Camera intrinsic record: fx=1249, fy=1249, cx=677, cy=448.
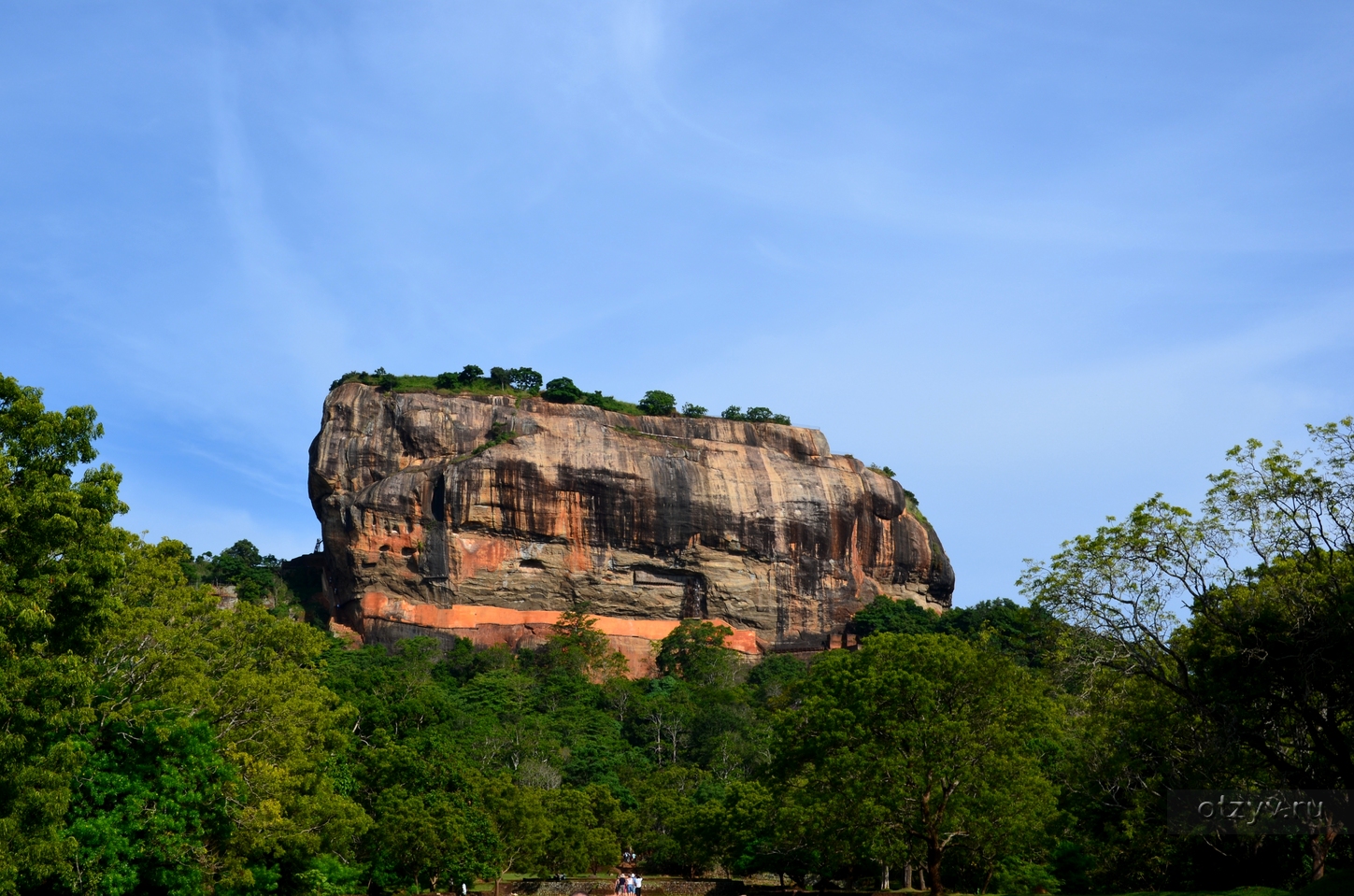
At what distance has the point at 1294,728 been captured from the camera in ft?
Result: 71.3

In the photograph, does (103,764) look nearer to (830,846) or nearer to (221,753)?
(221,753)

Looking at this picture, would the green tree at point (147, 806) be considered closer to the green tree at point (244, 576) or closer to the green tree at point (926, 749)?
the green tree at point (926, 749)

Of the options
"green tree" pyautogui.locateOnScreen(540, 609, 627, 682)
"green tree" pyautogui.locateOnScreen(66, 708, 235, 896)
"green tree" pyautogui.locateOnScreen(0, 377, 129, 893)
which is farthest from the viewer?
"green tree" pyautogui.locateOnScreen(540, 609, 627, 682)

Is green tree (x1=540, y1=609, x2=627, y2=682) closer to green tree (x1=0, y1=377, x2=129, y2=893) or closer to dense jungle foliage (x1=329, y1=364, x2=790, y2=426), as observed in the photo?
dense jungle foliage (x1=329, y1=364, x2=790, y2=426)

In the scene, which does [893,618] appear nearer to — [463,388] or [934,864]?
[463,388]

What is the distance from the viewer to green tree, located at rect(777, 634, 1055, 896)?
26688 millimetres

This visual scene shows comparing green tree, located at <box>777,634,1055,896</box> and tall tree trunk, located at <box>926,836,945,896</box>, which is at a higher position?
green tree, located at <box>777,634,1055,896</box>

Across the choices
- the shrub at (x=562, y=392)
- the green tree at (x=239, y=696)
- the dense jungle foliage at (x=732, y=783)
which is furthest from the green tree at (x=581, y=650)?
the green tree at (x=239, y=696)

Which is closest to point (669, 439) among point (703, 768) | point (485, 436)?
point (485, 436)

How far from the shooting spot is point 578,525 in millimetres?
75438

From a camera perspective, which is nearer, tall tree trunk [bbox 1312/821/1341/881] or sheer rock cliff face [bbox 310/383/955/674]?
tall tree trunk [bbox 1312/821/1341/881]

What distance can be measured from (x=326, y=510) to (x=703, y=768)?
3266 cm

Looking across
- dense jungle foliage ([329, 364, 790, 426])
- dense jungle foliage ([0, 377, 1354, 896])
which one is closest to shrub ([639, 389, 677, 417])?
dense jungle foliage ([329, 364, 790, 426])

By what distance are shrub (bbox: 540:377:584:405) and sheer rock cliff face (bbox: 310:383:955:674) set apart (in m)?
1.79
